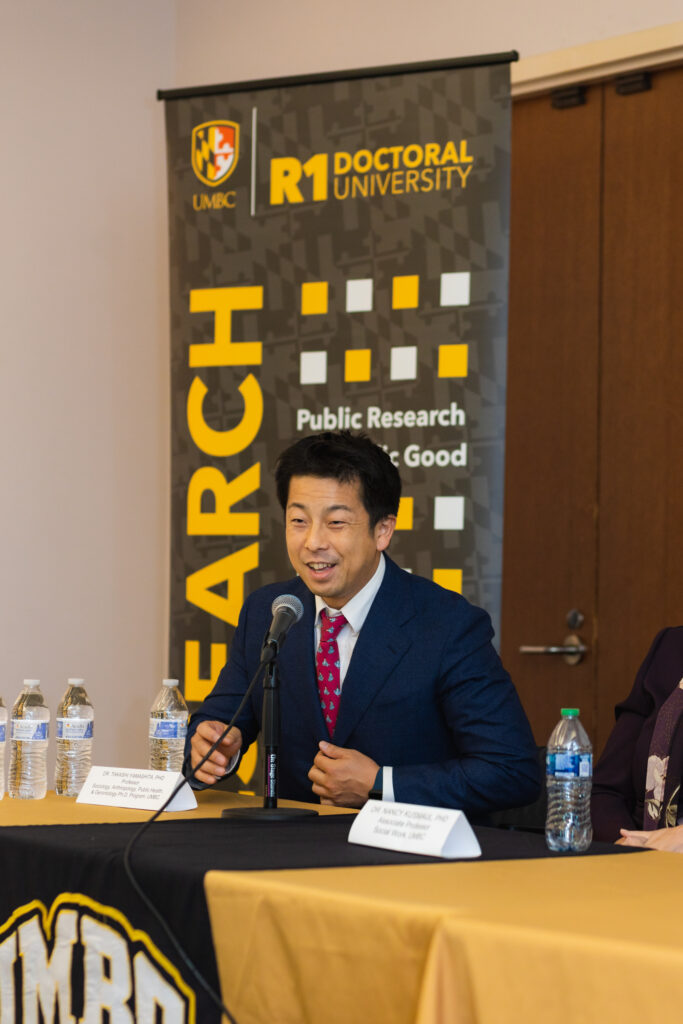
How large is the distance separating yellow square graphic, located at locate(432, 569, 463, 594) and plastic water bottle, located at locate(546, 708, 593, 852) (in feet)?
5.54

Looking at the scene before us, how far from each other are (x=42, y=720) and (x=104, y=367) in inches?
88.3

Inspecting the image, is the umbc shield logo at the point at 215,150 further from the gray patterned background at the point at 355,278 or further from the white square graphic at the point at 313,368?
the white square graphic at the point at 313,368

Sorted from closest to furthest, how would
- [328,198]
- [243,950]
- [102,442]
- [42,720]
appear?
[243,950], [42,720], [328,198], [102,442]

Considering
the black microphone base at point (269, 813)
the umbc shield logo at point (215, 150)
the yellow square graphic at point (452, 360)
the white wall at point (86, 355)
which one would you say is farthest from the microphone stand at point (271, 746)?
the umbc shield logo at point (215, 150)

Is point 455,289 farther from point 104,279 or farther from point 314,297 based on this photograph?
point 104,279

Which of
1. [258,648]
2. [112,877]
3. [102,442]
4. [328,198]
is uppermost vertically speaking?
[328,198]

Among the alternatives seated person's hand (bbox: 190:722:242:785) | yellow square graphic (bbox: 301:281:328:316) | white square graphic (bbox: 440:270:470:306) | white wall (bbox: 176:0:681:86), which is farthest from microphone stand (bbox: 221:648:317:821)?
white wall (bbox: 176:0:681:86)

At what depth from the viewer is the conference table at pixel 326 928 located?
115 cm

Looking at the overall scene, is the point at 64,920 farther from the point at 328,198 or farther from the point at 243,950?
the point at 328,198

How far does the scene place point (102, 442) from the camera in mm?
4352

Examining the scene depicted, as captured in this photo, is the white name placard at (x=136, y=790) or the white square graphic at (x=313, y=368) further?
the white square graphic at (x=313, y=368)

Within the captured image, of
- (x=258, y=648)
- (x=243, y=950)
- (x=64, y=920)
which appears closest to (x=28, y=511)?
(x=258, y=648)

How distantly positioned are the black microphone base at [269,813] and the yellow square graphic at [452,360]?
5.72 feet

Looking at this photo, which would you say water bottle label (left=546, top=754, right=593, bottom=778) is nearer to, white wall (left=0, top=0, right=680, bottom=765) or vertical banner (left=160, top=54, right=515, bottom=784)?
vertical banner (left=160, top=54, right=515, bottom=784)
